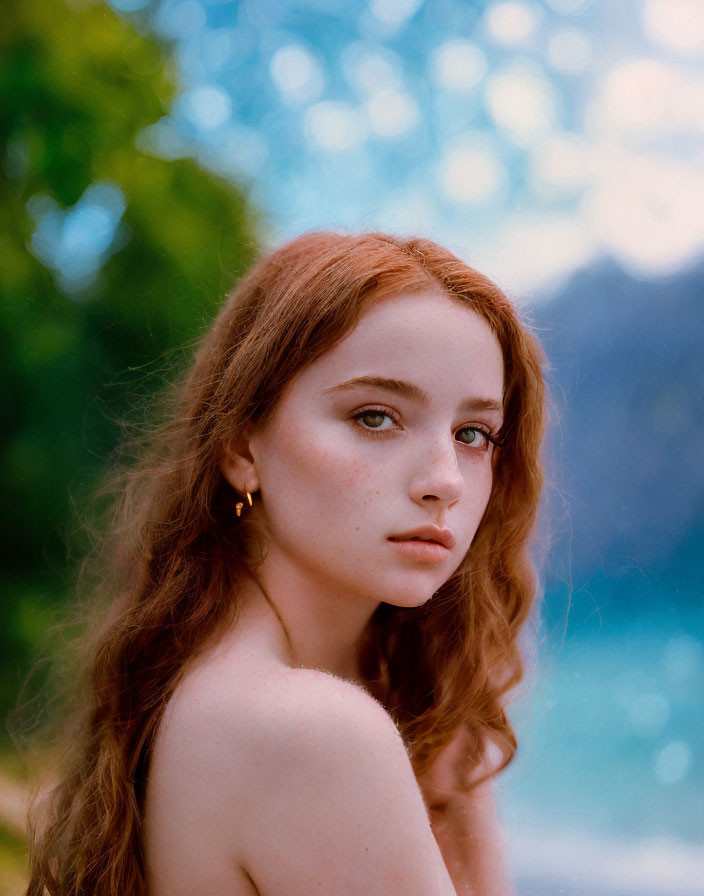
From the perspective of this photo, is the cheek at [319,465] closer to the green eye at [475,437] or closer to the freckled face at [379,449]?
the freckled face at [379,449]

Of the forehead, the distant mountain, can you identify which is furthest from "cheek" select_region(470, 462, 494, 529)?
the distant mountain

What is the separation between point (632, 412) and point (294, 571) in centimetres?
102

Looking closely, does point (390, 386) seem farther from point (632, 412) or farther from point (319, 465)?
point (632, 412)

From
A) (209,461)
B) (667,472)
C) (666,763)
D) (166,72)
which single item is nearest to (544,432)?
(209,461)

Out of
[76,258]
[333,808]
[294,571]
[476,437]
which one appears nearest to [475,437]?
[476,437]

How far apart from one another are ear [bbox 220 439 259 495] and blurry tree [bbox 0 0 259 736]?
2.72ft

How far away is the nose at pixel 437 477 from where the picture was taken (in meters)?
1.05

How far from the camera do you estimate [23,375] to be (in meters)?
2.13

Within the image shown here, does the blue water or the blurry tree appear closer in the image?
the blue water

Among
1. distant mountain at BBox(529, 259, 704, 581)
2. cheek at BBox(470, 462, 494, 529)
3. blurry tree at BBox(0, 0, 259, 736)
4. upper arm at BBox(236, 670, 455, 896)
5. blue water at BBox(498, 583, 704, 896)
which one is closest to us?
upper arm at BBox(236, 670, 455, 896)

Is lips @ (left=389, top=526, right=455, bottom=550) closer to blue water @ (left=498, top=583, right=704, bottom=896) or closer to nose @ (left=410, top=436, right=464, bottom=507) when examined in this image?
nose @ (left=410, top=436, right=464, bottom=507)

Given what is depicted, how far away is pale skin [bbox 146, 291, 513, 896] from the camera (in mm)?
1060

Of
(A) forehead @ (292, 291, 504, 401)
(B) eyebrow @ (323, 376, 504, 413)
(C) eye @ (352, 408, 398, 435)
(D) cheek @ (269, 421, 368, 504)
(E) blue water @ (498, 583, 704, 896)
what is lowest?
(E) blue water @ (498, 583, 704, 896)

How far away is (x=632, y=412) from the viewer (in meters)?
1.92
